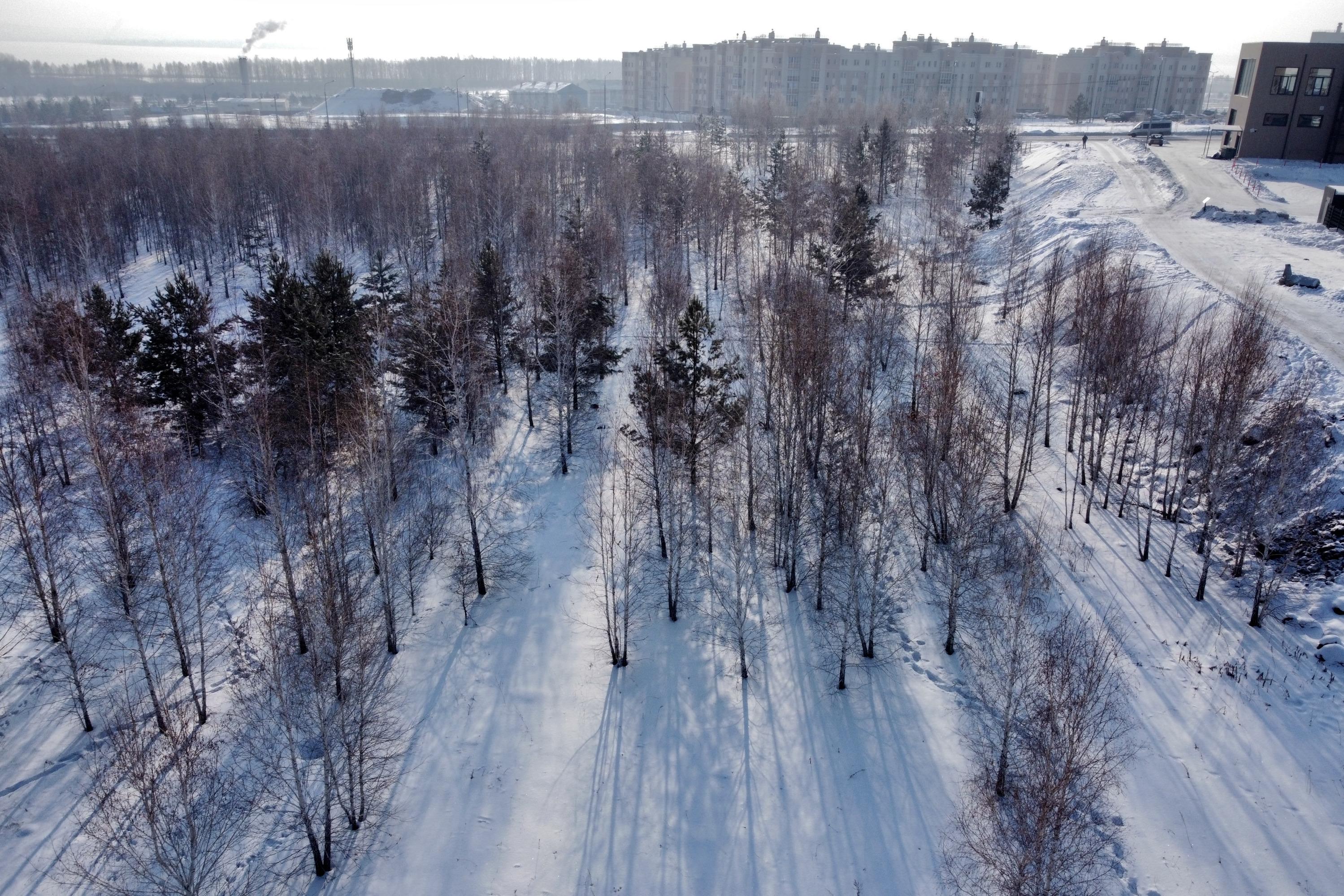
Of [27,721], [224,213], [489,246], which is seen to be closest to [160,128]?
[224,213]

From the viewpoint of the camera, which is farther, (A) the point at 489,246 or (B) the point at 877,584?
(A) the point at 489,246

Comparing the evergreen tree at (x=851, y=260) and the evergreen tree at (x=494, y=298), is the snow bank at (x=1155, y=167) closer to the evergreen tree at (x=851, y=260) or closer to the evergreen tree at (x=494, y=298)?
the evergreen tree at (x=851, y=260)

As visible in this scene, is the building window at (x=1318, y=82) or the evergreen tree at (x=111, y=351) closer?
the evergreen tree at (x=111, y=351)

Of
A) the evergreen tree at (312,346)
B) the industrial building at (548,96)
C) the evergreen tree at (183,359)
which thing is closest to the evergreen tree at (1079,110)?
the industrial building at (548,96)

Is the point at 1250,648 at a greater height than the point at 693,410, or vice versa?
the point at 693,410

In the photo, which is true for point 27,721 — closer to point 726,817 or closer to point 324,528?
point 324,528

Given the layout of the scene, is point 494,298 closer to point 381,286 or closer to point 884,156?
point 381,286
